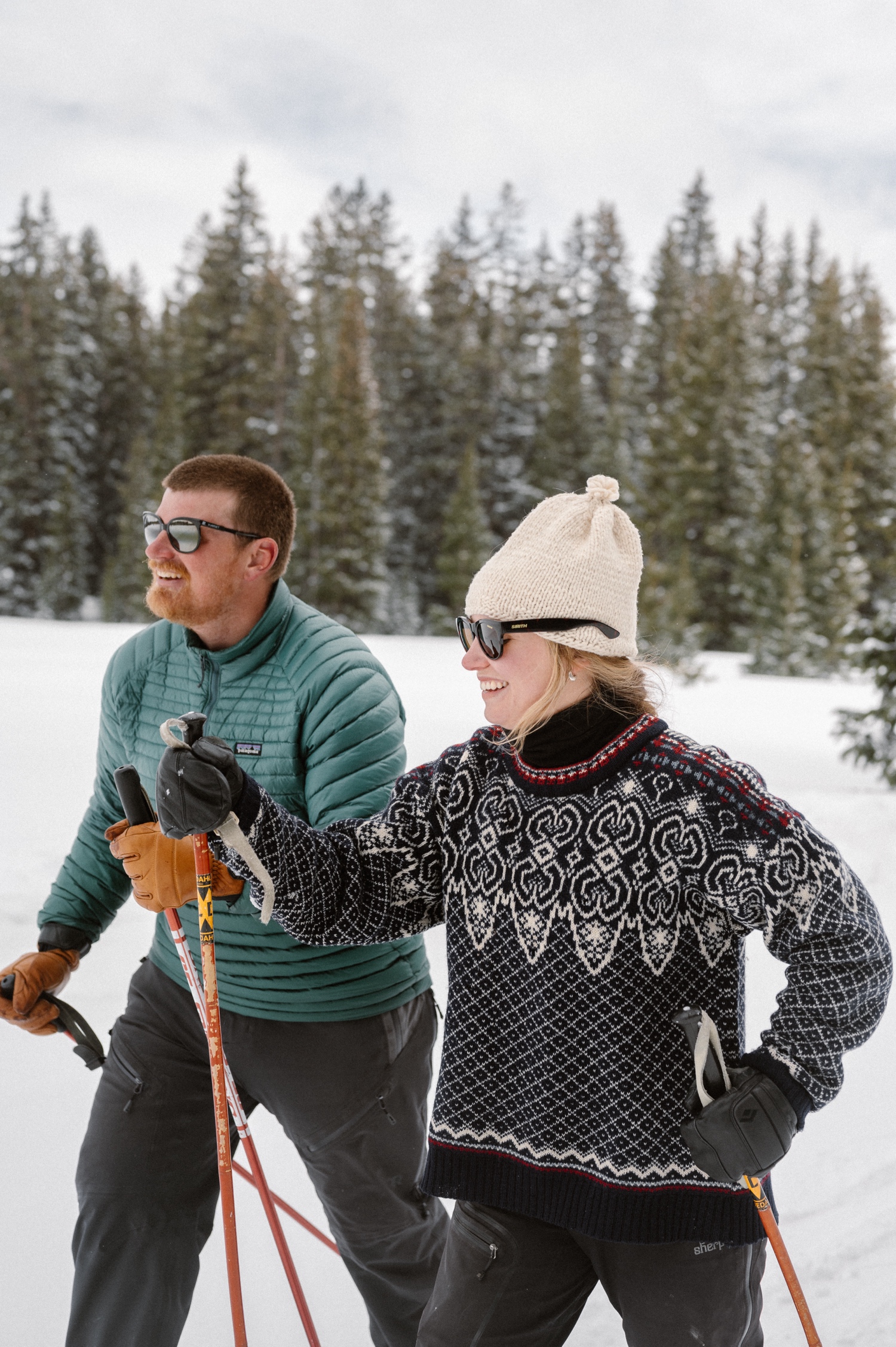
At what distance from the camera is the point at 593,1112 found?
6.13ft

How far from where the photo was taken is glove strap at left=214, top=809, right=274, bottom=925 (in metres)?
1.98

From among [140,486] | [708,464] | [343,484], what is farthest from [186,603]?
[708,464]

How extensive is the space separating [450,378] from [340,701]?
4038 cm

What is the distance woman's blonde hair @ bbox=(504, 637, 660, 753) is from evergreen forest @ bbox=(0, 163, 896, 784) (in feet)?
85.1

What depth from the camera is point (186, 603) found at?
2.65 metres

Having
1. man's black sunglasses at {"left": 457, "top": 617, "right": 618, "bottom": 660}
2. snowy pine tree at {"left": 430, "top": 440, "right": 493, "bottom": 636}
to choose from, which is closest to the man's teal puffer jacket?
man's black sunglasses at {"left": 457, "top": 617, "right": 618, "bottom": 660}

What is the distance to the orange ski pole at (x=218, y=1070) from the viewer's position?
212 cm

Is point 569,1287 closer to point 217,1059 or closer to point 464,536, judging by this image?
point 217,1059

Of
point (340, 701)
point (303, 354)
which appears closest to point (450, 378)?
point (303, 354)

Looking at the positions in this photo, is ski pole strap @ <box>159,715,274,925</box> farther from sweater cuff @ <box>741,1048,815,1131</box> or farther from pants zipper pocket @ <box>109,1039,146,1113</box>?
sweater cuff @ <box>741,1048,815,1131</box>

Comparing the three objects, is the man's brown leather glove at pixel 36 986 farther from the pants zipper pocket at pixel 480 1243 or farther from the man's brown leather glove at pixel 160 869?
the pants zipper pocket at pixel 480 1243

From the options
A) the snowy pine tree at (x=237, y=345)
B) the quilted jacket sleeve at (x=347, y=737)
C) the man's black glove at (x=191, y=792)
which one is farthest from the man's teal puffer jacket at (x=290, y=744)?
the snowy pine tree at (x=237, y=345)

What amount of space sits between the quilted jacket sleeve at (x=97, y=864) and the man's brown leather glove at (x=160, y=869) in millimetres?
597

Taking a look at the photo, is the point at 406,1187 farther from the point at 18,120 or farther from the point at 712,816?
the point at 18,120
